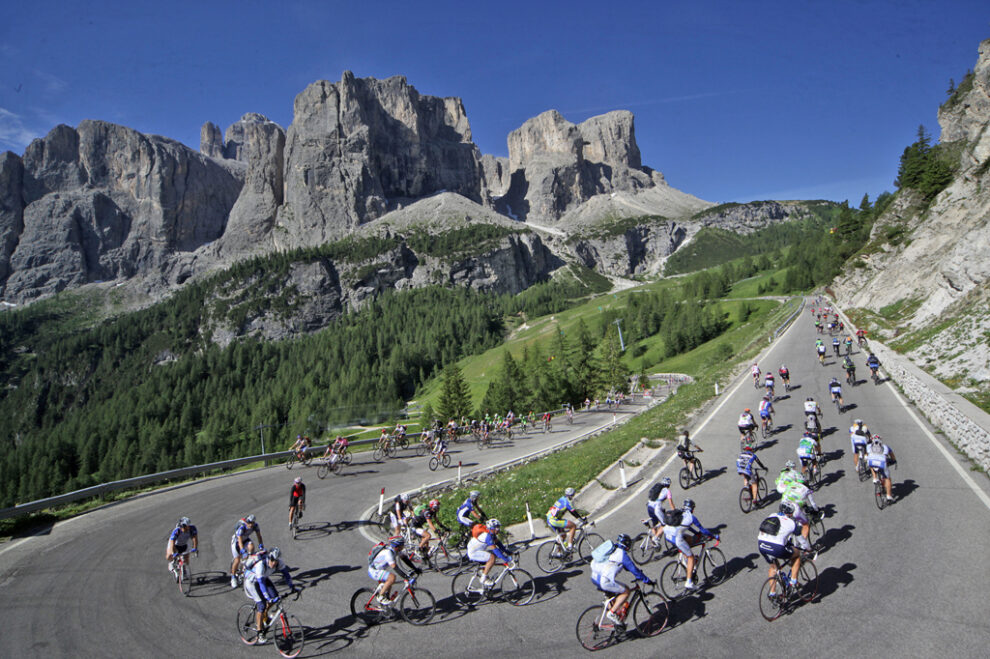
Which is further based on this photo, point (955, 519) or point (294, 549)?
point (294, 549)

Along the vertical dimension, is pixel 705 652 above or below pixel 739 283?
below

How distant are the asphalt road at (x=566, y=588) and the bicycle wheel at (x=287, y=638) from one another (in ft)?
1.41

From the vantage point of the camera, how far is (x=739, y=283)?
17662 cm

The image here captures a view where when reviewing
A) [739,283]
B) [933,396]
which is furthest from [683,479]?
[739,283]

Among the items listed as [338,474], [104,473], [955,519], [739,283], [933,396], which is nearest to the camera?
[955,519]

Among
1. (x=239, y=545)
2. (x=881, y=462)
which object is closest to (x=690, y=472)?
(x=881, y=462)

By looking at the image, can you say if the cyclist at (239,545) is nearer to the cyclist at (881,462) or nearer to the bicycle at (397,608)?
the bicycle at (397,608)

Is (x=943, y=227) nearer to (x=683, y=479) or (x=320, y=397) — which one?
(x=683, y=479)

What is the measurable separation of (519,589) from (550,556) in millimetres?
1905

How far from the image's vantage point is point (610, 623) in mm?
9906

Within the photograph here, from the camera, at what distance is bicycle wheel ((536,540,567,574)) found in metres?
14.2

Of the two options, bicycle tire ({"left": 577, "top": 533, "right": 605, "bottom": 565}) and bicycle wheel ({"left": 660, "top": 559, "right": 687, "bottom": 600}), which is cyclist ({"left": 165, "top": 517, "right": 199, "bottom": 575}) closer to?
bicycle tire ({"left": 577, "top": 533, "right": 605, "bottom": 565})

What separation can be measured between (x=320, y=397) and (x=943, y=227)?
12970 cm

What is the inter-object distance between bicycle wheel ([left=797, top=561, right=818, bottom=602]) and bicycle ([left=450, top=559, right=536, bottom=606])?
5940mm
